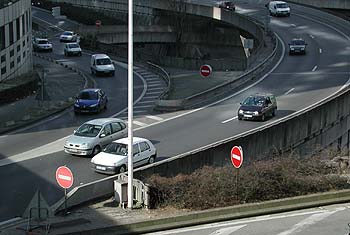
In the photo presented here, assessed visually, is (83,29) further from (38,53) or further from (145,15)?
(38,53)

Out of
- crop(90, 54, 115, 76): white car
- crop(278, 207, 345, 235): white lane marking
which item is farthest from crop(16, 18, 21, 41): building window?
crop(278, 207, 345, 235): white lane marking

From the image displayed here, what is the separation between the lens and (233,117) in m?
42.0

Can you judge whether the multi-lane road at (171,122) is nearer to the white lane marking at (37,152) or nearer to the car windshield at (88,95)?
the white lane marking at (37,152)

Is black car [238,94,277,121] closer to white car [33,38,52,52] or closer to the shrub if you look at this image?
the shrub

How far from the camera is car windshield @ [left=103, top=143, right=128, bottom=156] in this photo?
3013cm

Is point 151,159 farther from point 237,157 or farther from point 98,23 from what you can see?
point 98,23

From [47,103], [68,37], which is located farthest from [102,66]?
[68,37]

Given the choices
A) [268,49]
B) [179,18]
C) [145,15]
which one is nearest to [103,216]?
[268,49]

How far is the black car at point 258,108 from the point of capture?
40.5 metres

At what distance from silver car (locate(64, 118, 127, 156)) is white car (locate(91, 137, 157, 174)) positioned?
7.21ft

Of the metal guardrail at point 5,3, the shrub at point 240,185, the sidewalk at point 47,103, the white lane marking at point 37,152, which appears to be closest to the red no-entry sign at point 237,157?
the shrub at point 240,185

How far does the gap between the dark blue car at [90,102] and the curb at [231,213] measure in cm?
2054

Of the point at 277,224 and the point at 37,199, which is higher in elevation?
the point at 37,199

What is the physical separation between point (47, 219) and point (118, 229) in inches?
86.1
